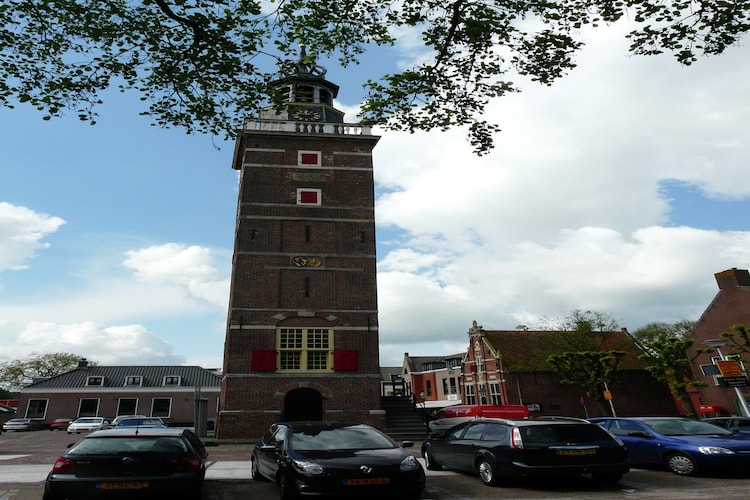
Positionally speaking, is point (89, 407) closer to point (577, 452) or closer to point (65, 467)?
point (65, 467)

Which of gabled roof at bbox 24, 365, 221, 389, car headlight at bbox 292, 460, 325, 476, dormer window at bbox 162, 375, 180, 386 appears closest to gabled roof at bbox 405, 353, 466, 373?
gabled roof at bbox 24, 365, 221, 389

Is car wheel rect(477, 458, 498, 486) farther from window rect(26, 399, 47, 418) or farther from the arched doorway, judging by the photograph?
window rect(26, 399, 47, 418)

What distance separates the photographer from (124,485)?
6184 mm

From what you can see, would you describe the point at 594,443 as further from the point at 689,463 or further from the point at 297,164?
the point at 297,164

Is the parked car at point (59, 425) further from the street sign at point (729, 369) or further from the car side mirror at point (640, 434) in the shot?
the street sign at point (729, 369)

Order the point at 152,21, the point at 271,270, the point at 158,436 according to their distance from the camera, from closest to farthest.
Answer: the point at 158,436 < the point at 152,21 < the point at 271,270

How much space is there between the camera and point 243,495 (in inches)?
307

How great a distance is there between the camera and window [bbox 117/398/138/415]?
4519 cm

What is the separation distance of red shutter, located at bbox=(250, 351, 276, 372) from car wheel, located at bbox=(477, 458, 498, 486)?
48.5ft

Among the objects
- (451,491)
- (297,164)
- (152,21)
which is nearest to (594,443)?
(451,491)

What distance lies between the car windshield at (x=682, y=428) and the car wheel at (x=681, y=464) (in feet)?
1.99

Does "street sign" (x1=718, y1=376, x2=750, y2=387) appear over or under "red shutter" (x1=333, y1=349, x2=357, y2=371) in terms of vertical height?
under

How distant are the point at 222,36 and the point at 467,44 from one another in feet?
13.4

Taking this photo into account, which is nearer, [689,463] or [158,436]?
[158,436]
